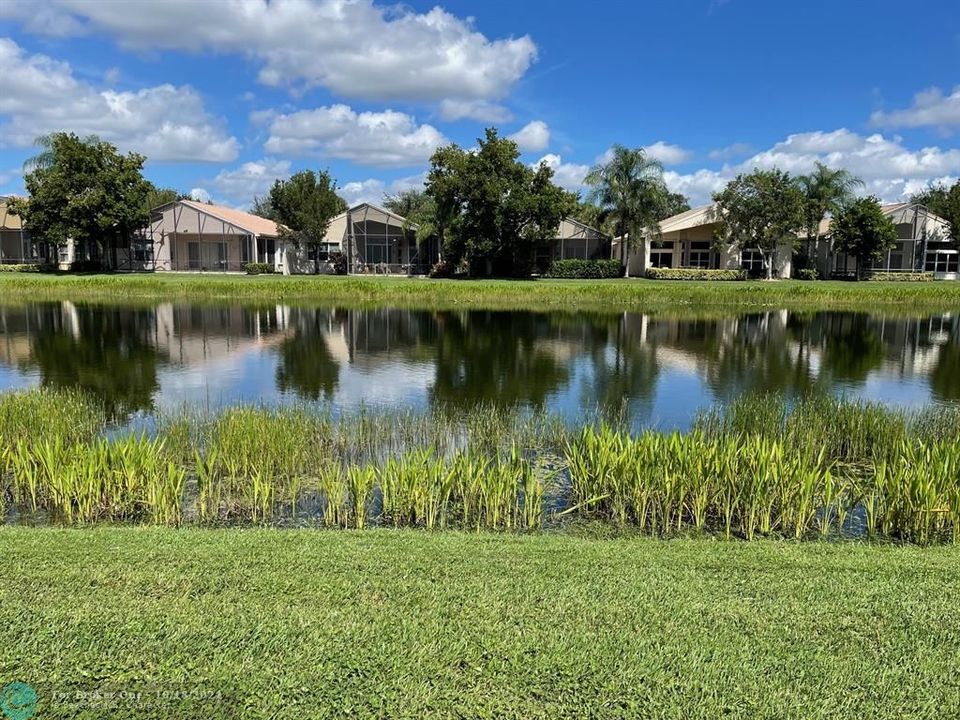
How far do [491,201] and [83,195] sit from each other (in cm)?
2588

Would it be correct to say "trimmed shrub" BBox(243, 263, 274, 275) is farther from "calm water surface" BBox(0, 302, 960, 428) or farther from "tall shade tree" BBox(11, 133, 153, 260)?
"calm water surface" BBox(0, 302, 960, 428)

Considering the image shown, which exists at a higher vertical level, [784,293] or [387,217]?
[387,217]

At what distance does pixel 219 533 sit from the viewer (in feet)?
19.6

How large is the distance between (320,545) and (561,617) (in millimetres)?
2025

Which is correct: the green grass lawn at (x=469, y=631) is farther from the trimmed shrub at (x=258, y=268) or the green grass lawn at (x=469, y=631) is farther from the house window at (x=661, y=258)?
the house window at (x=661, y=258)

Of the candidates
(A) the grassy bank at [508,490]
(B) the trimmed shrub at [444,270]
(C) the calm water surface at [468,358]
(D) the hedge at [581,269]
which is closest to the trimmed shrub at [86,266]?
(C) the calm water surface at [468,358]

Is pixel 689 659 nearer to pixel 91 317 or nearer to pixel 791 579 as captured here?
pixel 791 579

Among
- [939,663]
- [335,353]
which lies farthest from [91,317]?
[939,663]

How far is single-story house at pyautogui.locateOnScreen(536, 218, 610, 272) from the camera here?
180 feet

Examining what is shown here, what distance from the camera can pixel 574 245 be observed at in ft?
184

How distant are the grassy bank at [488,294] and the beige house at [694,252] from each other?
46.1 ft

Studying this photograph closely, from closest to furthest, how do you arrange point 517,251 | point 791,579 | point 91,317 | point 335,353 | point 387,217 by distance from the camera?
1. point 791,579
2. point 335,353
3. point 91,317
4. point 517,251
5. point 387,217

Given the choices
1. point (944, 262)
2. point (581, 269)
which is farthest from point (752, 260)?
point (944, 262)

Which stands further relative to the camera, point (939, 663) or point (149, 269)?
point (149, 269)
